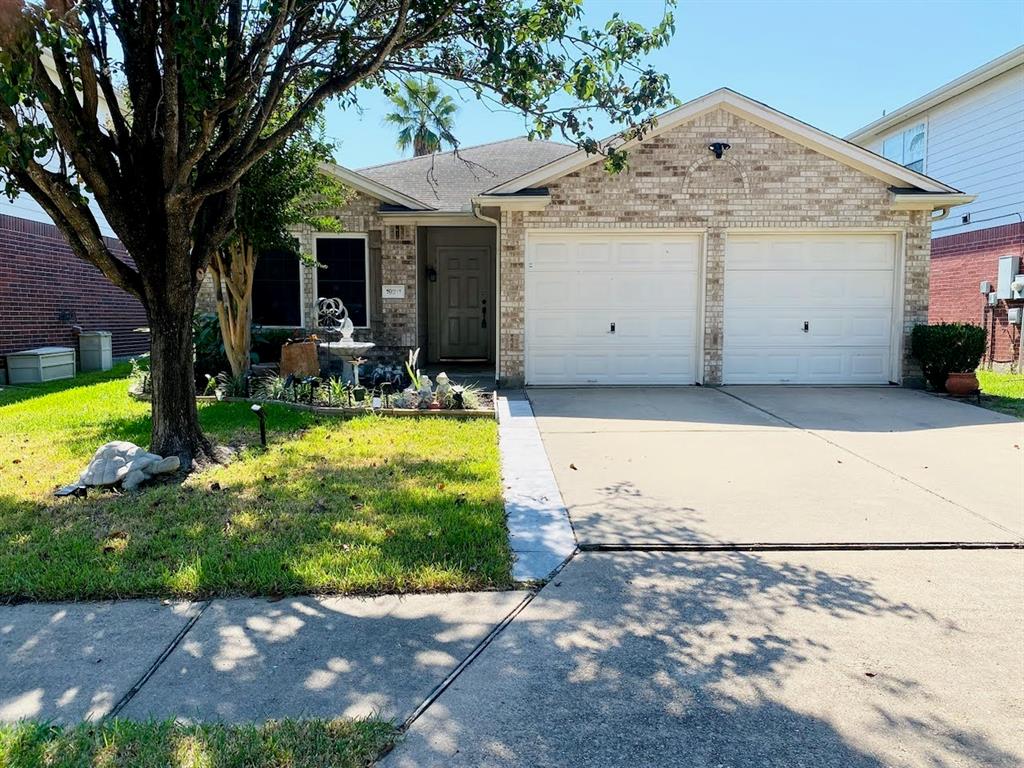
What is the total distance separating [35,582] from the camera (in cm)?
388

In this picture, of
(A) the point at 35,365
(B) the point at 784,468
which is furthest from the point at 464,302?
(B) the point at 784,468

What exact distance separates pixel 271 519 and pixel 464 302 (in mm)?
10489

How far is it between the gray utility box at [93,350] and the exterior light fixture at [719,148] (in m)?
12.3

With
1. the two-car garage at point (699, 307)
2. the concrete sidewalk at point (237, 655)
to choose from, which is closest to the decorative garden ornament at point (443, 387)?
the two-car garage at point (699, 307)

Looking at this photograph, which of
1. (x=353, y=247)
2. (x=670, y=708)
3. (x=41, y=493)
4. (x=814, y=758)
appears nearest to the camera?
(x=814, y=758)

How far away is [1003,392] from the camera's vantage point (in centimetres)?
1129

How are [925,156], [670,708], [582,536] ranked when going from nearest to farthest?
[670,708]
[582,536]
[925,156]

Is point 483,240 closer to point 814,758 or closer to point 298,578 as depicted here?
point 298,578

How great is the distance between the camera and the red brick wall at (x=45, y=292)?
41.2 feet

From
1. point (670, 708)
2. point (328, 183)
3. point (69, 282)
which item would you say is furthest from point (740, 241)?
point (69, 282)

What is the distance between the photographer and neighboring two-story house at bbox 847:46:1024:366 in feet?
46.0

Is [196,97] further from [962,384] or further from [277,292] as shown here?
[962,384]

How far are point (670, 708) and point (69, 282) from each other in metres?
15.4

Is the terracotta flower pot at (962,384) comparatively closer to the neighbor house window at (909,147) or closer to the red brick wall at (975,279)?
the red brick wall at (975,279)
